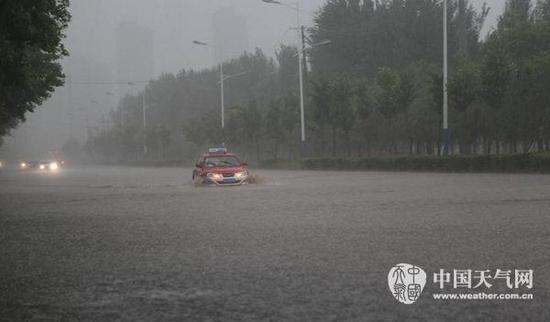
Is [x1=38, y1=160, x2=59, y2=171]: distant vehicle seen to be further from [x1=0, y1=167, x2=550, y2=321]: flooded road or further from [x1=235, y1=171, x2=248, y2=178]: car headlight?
[x1=0, y1=167, x2=550, y2=321]: flooded road

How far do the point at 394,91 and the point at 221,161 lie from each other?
21.0 meters

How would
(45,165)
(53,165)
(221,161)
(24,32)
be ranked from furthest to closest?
(53,165) → (45,165) → (221,161) → (24,32)

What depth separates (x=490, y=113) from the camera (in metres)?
40.1

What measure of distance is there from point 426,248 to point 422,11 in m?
66.6

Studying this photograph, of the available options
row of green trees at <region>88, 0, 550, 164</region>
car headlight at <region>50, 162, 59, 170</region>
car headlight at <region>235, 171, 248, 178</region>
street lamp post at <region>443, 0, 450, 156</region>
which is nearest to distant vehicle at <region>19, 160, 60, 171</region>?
car headlight at <region>50, 162, 59, 170</region>

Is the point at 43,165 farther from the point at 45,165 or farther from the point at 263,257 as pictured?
the point at 263,257

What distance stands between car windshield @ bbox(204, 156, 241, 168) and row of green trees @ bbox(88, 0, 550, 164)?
16.0 meters

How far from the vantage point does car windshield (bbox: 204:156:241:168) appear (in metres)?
24.8

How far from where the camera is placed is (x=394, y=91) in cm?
4403

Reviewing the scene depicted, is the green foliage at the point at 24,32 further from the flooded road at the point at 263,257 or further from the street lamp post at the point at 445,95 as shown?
the street lamp post at the point at 445,95

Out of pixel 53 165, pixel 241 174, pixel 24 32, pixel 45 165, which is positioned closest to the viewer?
pixel 24 32

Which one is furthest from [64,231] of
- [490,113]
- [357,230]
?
[490,113]

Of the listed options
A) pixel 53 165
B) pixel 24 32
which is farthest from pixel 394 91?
pixel 53 165

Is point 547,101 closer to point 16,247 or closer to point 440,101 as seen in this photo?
point 440,101
